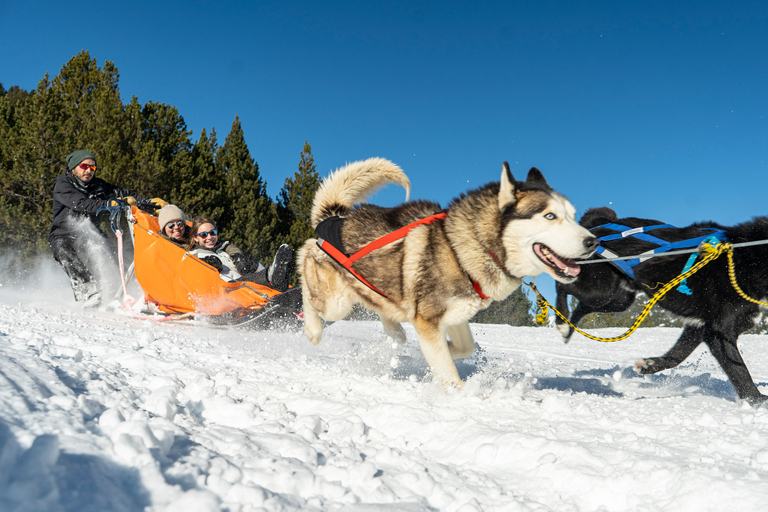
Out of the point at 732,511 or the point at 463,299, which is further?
the point at 463,299

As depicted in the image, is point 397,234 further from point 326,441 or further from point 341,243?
point 326,441

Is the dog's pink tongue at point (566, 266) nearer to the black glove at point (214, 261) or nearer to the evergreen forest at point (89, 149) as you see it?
the black glove at point (214, 261)

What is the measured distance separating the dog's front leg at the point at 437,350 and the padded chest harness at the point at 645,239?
143 cm

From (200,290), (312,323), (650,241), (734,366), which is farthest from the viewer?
(200,290)

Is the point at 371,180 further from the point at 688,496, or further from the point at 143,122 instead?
the point at 143,122

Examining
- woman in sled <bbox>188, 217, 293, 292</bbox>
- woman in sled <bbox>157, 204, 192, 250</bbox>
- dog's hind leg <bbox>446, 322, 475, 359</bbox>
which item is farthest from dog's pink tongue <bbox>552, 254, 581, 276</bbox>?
woman in sled <bbox>157, 204, 192, 250</bbox>

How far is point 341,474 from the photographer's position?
146 cm

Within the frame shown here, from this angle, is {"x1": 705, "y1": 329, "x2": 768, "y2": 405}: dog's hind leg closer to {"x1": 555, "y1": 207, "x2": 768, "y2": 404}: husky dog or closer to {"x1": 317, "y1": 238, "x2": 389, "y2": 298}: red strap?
{"x1": 555, "y1": 207, "x2": 768, "y2": 404}: husky dog

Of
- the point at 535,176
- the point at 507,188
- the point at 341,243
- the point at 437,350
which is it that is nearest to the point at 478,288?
Result: the point at 437,350

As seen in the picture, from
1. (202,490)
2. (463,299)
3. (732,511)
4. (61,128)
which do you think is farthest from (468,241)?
(61,128)

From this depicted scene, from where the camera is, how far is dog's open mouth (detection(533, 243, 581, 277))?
2938mm

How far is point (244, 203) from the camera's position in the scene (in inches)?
769

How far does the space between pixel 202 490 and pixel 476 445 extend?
115 centimetres

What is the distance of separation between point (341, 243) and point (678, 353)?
121 inches
